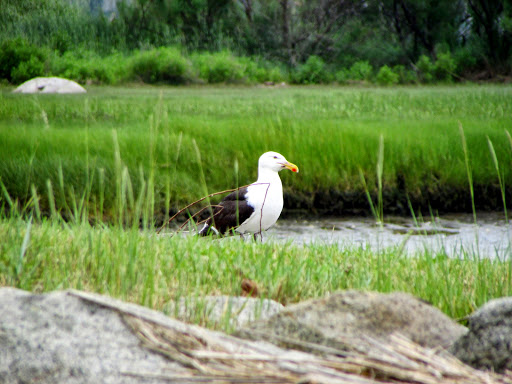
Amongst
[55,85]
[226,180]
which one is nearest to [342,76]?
[55,85]

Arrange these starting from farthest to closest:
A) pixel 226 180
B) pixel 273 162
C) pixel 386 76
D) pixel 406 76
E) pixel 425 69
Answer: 1. pixel 406 76
2. pixel 386 76
3. pixel 425 69
4. pixel 226 180
5. pixel 273 162

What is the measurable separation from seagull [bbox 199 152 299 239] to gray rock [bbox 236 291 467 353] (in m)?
2.34

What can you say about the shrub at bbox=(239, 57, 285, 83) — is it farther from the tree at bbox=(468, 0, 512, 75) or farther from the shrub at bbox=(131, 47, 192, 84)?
the tree at bbox=(468, 0, 512, 75)

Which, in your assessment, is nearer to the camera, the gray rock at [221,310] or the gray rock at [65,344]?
the gray rock at [65,344]

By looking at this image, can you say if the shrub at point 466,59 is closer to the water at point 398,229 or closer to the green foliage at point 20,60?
the water at point 398,229

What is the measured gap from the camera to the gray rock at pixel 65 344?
1289 mm

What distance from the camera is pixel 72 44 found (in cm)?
891

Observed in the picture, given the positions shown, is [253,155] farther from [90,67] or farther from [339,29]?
[339,29]

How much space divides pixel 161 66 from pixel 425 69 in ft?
25.0

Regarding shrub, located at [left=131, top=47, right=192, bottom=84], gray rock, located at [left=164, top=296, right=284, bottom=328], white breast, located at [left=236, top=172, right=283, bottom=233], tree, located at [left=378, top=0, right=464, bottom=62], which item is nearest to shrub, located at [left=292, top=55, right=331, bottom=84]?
tree, located at [left=378, top=0, right=464, bottom=62]

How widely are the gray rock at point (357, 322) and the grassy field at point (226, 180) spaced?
0.42m

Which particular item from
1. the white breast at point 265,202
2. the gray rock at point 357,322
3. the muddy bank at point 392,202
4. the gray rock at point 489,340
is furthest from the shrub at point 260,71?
the gray rock at point 489,340

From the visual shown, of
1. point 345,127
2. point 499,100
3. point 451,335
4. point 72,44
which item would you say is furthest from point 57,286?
point 499,100

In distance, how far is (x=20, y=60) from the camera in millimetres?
8422
